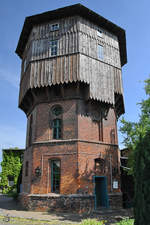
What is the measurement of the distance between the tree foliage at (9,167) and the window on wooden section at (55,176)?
57.5 ft

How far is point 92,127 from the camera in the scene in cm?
1622

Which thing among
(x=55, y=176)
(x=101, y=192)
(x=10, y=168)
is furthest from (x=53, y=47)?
(x=10, y=168)

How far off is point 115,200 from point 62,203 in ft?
13.6

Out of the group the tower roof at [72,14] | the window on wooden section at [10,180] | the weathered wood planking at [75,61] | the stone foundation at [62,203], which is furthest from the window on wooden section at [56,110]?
the window on wooden section at [10,180]

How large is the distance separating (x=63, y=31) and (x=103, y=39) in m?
3.75

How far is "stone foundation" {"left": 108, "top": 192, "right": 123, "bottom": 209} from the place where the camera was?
15.1m

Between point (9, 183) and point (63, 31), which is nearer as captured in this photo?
point (63, 31)

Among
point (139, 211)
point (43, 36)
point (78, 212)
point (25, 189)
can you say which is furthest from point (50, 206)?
point (43, 36)

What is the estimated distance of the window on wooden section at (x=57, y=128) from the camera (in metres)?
16.0

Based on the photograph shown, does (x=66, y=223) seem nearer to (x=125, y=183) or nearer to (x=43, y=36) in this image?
(x=125, y=183)

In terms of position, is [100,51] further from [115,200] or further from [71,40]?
[115,200]

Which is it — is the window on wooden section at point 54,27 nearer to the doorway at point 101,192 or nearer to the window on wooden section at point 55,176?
the window on wooden section at point 55,176

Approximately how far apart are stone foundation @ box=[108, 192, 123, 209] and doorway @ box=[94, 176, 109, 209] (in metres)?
0.30

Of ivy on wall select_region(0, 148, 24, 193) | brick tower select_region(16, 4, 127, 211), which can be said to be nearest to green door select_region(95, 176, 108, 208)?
brick tower select_region(16, 4, 127, 211)
